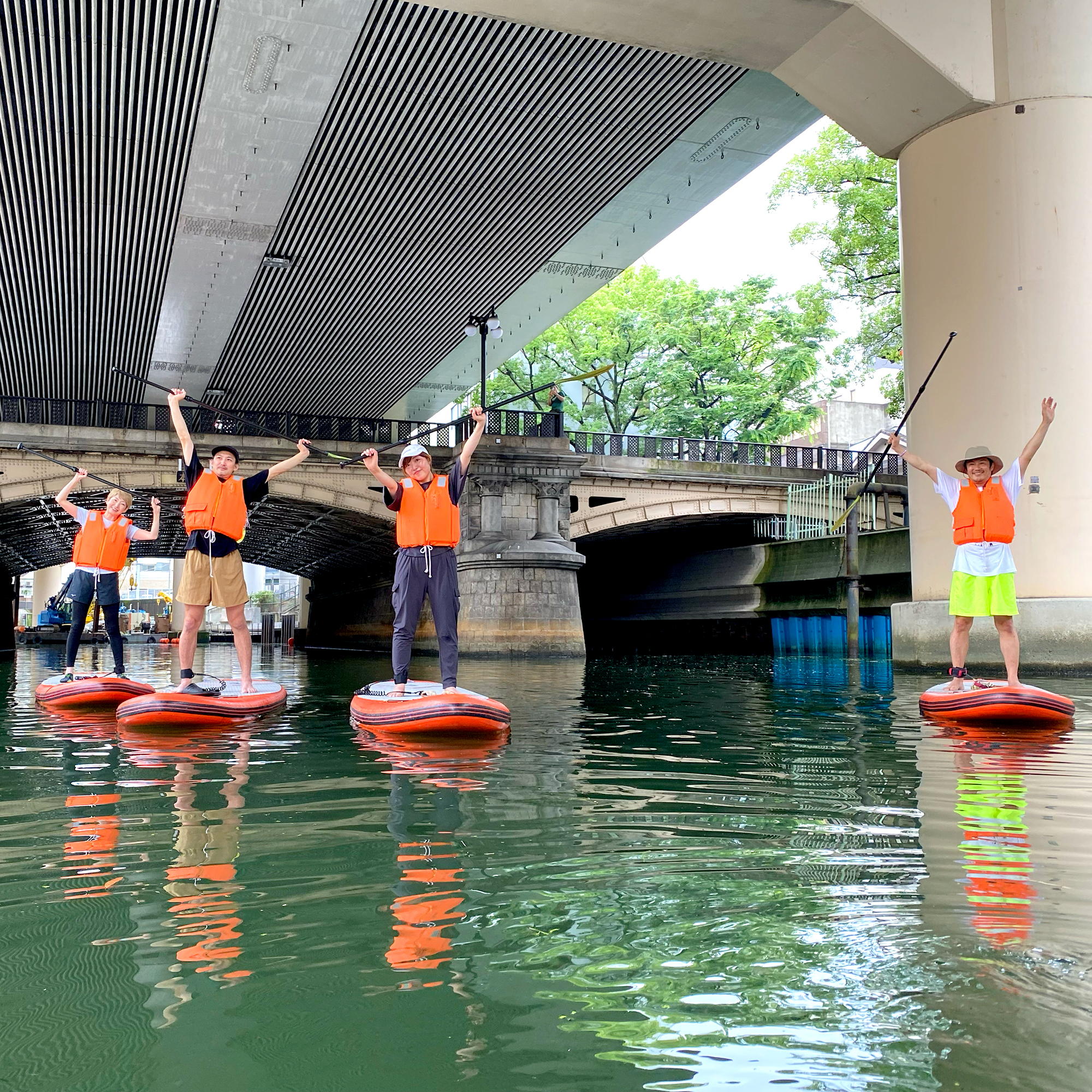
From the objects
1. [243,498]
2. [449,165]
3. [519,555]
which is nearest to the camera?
[243,498]

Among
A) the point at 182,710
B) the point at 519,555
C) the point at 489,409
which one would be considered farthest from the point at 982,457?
the point at 519,555

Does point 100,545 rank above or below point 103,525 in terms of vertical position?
below

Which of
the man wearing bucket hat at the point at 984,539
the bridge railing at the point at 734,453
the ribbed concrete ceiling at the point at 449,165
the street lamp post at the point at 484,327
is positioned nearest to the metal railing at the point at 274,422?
the bridge railing at the point at 734,453

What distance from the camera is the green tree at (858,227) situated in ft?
90.3

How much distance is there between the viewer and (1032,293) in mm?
13133

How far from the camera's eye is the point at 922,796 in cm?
479

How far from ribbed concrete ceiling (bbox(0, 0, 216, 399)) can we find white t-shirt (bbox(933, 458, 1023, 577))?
11.7m

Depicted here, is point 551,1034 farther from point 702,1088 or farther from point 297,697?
point 297,697

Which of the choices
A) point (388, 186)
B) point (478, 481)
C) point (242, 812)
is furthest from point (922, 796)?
point (478, 481)

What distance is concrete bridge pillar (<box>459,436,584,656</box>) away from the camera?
28125 mm

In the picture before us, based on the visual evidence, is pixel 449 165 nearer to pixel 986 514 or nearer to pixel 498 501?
pixel 498 501

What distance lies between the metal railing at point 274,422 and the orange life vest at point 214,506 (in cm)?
1880

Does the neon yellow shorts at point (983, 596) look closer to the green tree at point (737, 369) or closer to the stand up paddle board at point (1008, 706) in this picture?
the stand up paddle board at point (1008, 706)

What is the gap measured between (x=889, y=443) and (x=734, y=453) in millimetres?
27172
